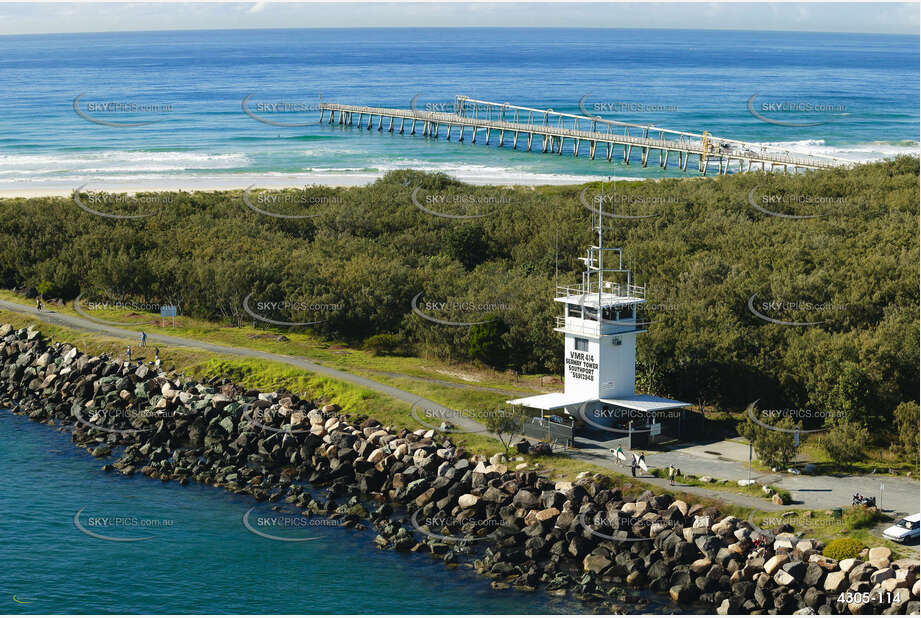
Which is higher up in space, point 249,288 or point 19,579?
point 249,288

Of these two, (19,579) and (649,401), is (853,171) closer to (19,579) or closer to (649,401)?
(649,401)

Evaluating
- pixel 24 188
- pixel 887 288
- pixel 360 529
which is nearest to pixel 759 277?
pixel 887 288

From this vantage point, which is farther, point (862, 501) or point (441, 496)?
point (441, 496)

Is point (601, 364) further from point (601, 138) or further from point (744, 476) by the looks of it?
point (601, 138)

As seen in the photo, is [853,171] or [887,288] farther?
[853,171]

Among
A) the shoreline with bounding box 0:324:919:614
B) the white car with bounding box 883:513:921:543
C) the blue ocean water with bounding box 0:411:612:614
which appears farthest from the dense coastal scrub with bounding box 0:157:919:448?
the blue ocean water with bounding box 0:411:612:614

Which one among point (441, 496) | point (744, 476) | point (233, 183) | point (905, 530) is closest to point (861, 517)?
point (905, 530)

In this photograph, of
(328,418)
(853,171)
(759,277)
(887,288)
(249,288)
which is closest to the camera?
(328,418)

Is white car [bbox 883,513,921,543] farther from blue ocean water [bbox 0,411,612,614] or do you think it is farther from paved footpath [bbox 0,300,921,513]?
blue ocean water [bbox 0,411,612,614]
